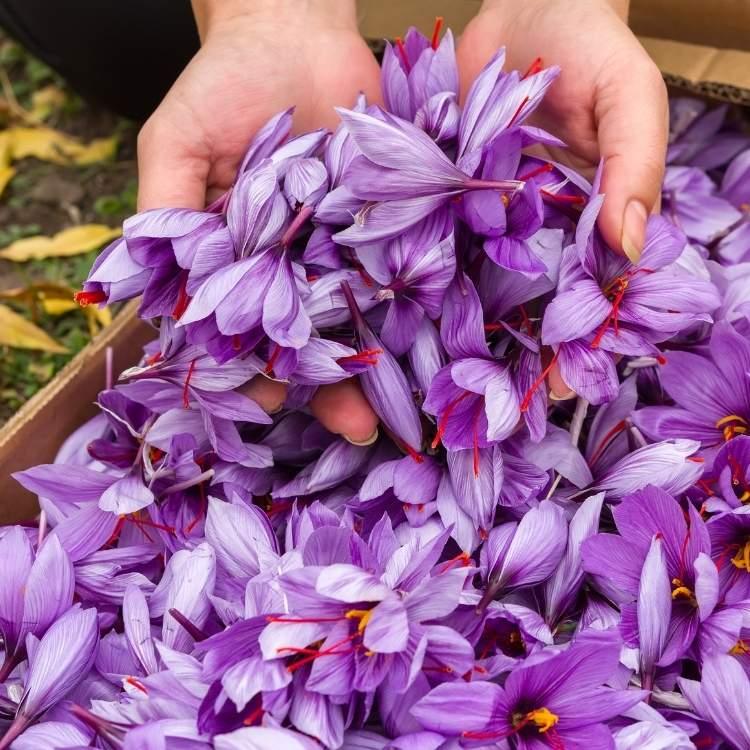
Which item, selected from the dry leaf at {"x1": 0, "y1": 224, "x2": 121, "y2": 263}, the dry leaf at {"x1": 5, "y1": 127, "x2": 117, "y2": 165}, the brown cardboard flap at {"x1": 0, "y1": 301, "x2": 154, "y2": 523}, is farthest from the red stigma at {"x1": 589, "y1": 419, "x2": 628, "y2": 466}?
the dry leaf at {"x1": 5, "y1": 127, "x2": 117, "y2": 165}

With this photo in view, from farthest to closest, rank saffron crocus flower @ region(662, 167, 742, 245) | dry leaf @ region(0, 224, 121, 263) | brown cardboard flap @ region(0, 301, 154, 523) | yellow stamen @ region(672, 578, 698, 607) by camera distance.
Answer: dry leaf @ region(0, 224, 121, 263), saffron crocus flower @ region(662, 167, 742, 245), brown cardboard flap @ region(0, 301, 154, 523), yellow stamen @ region(672, 578, 698, 607)

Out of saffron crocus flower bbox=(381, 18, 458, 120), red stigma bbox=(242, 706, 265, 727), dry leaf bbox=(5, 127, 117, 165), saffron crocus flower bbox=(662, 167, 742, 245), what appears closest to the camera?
red stigma bbox=(242, 706, 265, 727)

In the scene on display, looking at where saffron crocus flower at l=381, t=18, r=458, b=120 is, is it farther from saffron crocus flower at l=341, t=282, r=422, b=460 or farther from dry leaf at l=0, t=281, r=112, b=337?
dry leaf at l=0, t=281, r=112, b=337

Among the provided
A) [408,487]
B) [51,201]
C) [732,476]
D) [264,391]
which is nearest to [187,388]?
[264,391]

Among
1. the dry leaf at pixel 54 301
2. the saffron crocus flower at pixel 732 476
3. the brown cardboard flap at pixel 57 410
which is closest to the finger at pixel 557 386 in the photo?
the saffron crocus flower at pixel 732 476

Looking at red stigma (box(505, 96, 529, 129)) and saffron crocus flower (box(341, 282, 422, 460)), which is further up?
red stigma (box(505, 96, 529, 129))

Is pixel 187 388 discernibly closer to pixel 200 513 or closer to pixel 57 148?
pixel 200 513

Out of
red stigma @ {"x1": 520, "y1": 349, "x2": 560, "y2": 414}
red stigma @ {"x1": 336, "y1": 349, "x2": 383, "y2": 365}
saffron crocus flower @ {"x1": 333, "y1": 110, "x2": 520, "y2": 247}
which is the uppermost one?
saffron crocus flower @ {"x1": 333, "y1": 110, "x2": 520, "y2": 247}

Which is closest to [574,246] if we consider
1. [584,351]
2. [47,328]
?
[584,351]
